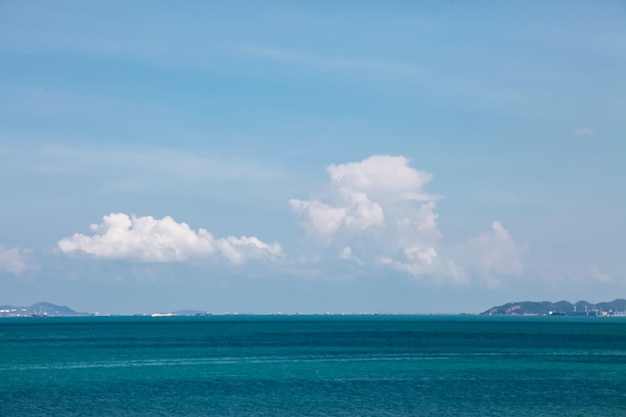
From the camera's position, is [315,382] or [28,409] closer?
[28,409]

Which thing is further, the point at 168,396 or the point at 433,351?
the point at 433,351

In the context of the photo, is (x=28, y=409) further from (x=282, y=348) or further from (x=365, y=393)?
(x=282, y=348)

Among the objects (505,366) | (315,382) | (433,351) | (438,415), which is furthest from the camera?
(433,351)

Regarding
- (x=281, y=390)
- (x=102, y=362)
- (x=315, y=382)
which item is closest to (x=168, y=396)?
(x=281, y=390)

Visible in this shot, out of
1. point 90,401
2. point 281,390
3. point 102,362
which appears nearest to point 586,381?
point 281,390

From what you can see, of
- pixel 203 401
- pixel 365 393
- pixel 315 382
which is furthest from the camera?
pixel 315 382

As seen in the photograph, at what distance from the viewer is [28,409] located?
61.7 m

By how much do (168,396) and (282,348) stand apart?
219 feet

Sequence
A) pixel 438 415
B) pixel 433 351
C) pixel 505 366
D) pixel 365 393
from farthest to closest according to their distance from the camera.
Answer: pixel 433 351, pixel 505 366, pixel 365 393, pixel 438 415

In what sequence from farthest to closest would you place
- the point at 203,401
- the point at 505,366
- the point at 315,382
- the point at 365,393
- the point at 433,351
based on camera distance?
the point at 433,351
the point at 505,366
the point at 315,382
the point at 365,393
the point at 203,401

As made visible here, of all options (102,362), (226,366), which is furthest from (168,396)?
(102,362)

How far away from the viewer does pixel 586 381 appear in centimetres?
8050

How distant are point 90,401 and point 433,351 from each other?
70.9 metres

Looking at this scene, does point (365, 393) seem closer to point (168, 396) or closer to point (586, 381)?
point (168, 396)
